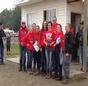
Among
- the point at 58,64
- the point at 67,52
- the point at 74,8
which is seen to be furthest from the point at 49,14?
the point at 67,52

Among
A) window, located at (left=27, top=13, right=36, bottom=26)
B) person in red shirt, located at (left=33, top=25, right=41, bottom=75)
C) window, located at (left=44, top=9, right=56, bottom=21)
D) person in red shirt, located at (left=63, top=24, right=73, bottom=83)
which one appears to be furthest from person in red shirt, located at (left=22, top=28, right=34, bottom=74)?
window, located at (left=27, top=13, right=36, bottom=26)

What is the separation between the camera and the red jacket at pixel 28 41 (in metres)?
12.7

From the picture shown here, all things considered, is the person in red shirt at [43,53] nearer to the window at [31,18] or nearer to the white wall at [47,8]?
the white wall at [47,8]

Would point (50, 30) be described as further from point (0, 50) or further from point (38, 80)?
point (0, 50)

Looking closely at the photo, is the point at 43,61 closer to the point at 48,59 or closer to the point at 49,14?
the point at 48,59

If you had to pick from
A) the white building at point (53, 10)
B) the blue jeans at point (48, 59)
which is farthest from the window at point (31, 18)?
the blue jeans at point (48, 59)

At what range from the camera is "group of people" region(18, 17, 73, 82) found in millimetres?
11117

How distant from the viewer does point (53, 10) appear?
1648cm

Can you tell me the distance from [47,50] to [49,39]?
0.46 metres

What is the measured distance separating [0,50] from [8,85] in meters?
5.29

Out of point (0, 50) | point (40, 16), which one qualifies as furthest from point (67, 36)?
point (40, 16)

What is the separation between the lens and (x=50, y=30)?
1152 cm

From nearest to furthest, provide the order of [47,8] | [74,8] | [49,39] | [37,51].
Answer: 1. [49,39]
2. [37,51]
3. [74,8]
4. [47,8]

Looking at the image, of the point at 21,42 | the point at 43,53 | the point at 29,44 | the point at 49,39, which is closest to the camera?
the point at 49,39
